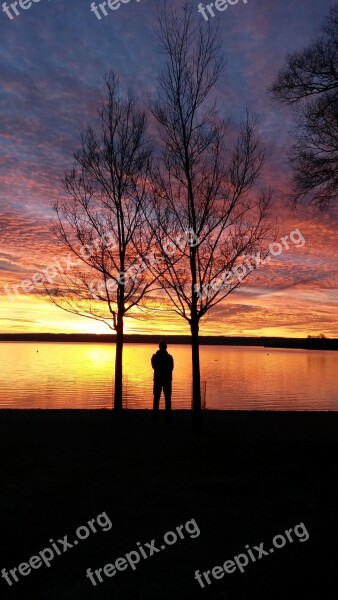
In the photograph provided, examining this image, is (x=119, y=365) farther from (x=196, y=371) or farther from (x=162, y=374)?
(x=196, y=371)

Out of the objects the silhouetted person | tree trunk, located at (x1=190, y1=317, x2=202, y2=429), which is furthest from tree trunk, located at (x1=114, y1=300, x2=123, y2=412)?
tree trunk, located at (x1=190, y1=317, x2=202, y2=429)

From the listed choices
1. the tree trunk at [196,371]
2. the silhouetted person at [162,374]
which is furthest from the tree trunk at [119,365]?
the tree trunk at [196,371]
